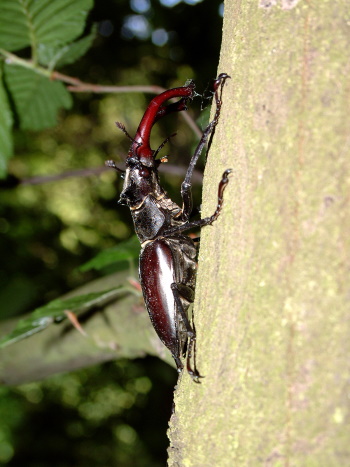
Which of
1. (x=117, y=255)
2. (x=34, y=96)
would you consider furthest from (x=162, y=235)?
(x=34, y=96)

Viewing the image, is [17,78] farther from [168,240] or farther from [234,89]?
[234,89]

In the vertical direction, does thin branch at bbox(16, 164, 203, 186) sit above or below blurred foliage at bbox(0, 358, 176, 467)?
above

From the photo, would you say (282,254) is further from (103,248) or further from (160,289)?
(103,248)

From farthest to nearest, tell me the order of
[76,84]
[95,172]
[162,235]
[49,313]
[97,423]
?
[97,423], [95,172], [76,84], [49,313], [162,235]

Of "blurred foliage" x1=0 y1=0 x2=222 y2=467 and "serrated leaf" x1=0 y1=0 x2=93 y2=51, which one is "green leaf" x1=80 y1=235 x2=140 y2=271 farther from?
"blurred foliage" x1=0 y1=0 x2=222 y2=467

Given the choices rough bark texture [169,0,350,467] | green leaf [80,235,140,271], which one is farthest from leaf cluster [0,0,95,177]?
rough bark texture [169,0,350,467]
